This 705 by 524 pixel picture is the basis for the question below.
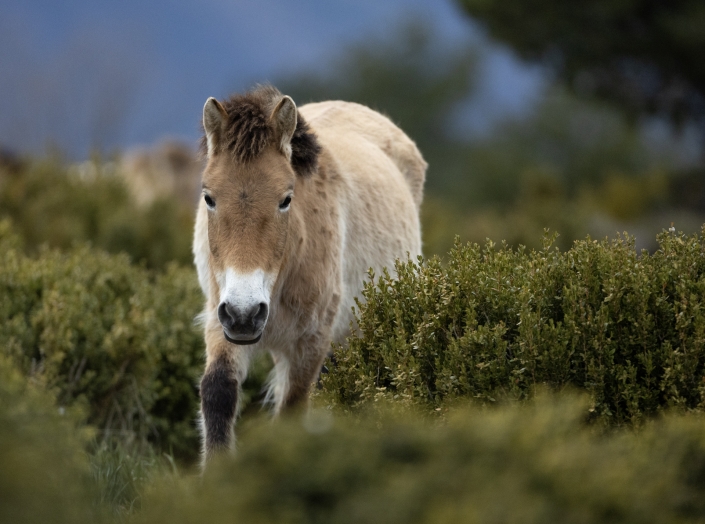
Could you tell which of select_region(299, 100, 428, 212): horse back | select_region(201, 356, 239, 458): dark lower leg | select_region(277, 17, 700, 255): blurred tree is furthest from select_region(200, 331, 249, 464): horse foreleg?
select_region(277, 17, 700, 255): blurred tree

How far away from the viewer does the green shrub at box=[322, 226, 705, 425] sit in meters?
3.46

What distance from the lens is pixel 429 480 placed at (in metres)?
2.08

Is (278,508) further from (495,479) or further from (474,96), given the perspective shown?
(474,96)

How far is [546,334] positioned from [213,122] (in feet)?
7.28

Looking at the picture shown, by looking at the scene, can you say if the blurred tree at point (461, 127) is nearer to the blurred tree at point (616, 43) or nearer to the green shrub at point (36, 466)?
the blurred tree at point (616, 43)

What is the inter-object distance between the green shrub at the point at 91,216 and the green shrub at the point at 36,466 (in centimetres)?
811

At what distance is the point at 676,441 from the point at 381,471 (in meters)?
1.06

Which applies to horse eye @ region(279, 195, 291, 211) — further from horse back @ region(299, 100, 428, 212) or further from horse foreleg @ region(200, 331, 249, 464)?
horse back @ region(299, 100, 428, 212)

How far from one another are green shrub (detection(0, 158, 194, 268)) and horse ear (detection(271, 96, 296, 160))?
6301 mm

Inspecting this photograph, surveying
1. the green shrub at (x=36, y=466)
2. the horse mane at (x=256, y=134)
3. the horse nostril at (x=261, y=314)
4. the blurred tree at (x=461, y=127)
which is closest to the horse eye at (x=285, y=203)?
the horse mane at (x=256, y=134)

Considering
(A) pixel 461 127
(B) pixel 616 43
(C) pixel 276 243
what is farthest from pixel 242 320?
(A) pixel 461 127

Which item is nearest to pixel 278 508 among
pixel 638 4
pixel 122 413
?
pixel 122 413

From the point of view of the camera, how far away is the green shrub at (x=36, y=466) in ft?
6.56

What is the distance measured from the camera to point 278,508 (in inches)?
81.2
